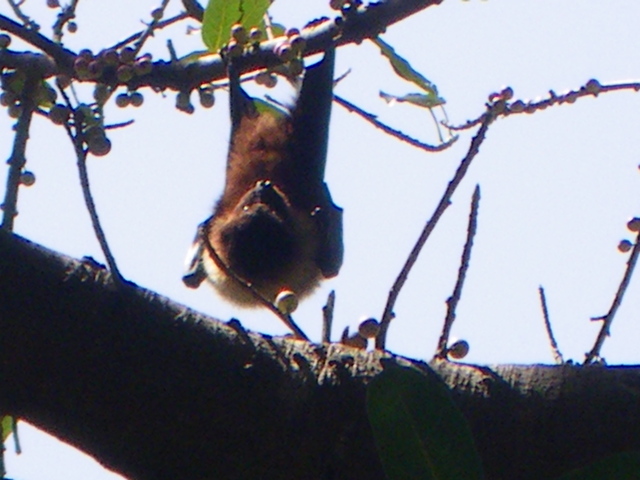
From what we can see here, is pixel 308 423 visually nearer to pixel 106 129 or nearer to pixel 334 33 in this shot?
pixel 106 129

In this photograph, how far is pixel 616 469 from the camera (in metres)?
1.09

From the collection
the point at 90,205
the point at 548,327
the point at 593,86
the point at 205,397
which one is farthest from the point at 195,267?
the point at 205,397

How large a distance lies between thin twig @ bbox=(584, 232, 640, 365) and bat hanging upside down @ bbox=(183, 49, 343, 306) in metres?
3.17

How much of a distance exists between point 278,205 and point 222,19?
234 centimetres

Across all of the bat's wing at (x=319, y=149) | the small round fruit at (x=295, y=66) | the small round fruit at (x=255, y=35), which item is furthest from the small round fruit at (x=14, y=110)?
the bat's wing at (x=319, y=149)

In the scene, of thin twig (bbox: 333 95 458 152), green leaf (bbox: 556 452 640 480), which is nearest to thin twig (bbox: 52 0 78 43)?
thin twig (bbox: 333 95 458 152)

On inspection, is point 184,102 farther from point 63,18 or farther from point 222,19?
point 63,18

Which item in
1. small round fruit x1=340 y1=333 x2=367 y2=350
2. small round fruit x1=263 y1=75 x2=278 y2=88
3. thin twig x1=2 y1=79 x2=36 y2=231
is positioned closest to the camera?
thin twig x1=2 y1=79 x2=36 y2=231

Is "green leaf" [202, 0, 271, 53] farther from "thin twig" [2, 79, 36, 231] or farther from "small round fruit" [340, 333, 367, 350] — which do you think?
"small round fruit" [340, 333, 367, 350]

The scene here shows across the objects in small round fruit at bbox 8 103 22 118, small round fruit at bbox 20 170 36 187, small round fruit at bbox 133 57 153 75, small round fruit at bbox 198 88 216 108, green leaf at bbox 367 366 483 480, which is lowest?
green leaf at bbox 367 366 483 480

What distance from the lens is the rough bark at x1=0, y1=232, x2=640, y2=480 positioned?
1491 mm

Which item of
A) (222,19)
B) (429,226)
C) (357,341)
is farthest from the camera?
(222,19)

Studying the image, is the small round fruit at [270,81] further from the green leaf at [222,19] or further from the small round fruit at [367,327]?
the small round fruit at [367,327]

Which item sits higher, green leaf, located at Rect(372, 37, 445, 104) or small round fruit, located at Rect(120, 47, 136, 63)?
green leaf, located at Rect(372, 37, 445, 104)
